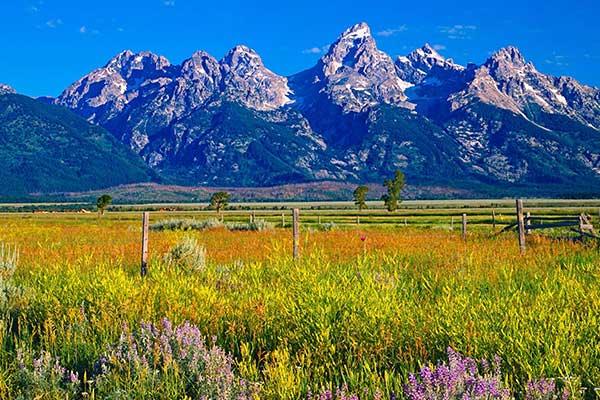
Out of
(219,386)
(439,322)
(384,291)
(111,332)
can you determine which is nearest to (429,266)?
(384,291)

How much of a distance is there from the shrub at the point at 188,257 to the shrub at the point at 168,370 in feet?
23.5

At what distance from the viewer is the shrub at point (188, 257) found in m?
14.2

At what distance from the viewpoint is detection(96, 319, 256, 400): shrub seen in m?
5.62

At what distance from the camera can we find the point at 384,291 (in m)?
8.03

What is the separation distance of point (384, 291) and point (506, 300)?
160cm

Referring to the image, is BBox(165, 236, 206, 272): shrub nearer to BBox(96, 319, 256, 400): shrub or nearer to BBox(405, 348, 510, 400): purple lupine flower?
BBox(96, 319, 256, 400): shrub

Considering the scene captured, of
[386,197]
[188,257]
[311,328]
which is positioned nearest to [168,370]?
[311,328]

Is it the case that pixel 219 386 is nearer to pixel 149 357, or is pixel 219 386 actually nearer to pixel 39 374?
pixel 149 357

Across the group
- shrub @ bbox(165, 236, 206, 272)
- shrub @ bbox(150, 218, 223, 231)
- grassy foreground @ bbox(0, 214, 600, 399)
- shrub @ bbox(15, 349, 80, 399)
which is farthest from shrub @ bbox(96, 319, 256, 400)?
shrub @ bbox(150, 218, 223, 231)

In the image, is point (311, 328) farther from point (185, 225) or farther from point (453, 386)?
point (185, 225)

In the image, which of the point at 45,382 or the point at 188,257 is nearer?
the point at 45,382

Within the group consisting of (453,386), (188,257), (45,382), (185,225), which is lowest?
(45,382)

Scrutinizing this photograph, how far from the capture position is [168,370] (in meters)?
6.38

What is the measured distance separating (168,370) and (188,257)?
8.57 m
